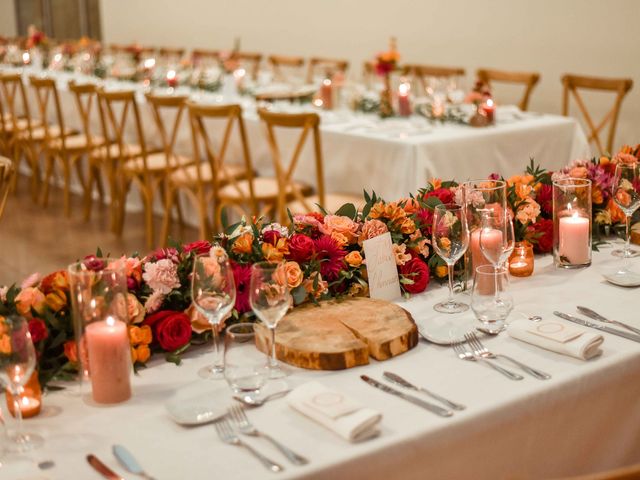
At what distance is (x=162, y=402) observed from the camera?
1.57 m

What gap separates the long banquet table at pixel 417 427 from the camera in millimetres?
1357

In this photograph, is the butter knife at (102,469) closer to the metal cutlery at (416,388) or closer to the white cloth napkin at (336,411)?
the white cloth napkin at (336,411)

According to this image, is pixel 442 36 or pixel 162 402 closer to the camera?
pixel 162 402

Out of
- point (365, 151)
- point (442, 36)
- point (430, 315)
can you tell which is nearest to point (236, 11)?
point (442, 36)

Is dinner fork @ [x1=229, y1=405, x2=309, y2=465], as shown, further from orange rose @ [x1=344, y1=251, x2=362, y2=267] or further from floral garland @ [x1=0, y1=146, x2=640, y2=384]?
orange rose @ [x1=344, y1=251, x2=362, y2=267]

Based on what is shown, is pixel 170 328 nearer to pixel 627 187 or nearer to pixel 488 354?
pixel 488 354

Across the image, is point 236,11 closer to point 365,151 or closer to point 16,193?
point 16,193

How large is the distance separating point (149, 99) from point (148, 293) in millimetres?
3614

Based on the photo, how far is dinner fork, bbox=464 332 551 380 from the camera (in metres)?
1.61

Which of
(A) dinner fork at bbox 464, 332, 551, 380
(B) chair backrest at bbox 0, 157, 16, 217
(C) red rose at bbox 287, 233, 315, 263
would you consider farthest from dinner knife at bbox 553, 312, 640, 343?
(B) chair backrest at bbox 0, 157, 16, 217

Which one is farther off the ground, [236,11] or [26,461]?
[236,11]

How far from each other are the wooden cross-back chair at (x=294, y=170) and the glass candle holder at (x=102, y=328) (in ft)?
9.00

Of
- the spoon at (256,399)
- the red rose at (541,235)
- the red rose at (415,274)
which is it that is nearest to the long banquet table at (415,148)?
the red rose at (541,235)

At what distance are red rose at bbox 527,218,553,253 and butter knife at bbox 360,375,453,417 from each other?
90 centimetres
